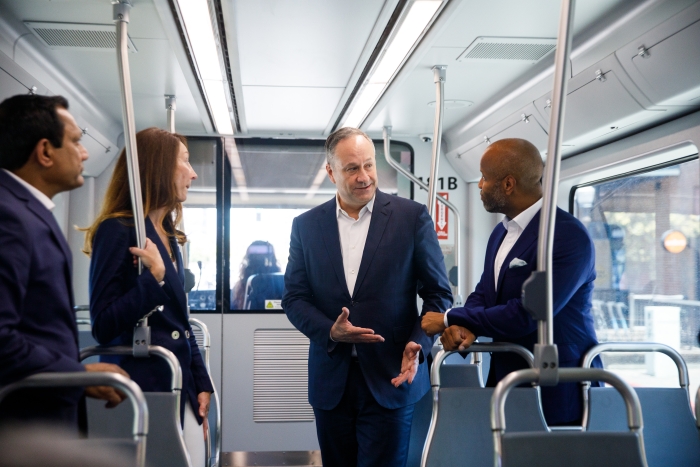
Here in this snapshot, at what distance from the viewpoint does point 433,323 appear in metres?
2.59

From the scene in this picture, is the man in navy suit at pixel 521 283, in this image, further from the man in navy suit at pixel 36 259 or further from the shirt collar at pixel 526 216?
the man in navy suit at pixel 36 259

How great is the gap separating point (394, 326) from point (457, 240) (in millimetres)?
3168

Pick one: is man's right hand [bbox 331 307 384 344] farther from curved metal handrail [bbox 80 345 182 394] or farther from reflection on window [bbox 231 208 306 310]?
reflection on window [bbox 231 208 306 310]

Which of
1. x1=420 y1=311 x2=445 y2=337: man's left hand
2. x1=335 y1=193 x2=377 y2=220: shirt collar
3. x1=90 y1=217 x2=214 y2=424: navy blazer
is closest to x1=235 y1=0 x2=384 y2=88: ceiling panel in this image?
x1=335 y1=193 x2=377 y2=220: shirt collar

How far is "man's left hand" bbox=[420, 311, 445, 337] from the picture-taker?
259 cm

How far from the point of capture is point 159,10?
3.02 m

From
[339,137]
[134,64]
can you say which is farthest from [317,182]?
[339,137]

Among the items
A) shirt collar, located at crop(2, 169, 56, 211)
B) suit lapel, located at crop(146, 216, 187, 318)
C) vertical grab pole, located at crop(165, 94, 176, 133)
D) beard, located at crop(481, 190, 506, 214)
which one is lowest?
suit lapel, located at crop(146, 216, 187, 318)

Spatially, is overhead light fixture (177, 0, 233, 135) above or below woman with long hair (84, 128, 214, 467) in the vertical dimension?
above

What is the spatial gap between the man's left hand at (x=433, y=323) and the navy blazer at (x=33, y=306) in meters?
1.31

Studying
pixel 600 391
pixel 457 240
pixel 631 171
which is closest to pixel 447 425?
pixel 600 391

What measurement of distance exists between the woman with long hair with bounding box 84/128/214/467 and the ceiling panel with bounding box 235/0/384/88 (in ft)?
3.29

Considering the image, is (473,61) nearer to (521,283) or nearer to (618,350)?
(521,283)

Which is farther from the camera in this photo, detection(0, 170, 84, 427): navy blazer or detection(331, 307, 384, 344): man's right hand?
detection(331, 307, 384, 344): man's right hand
